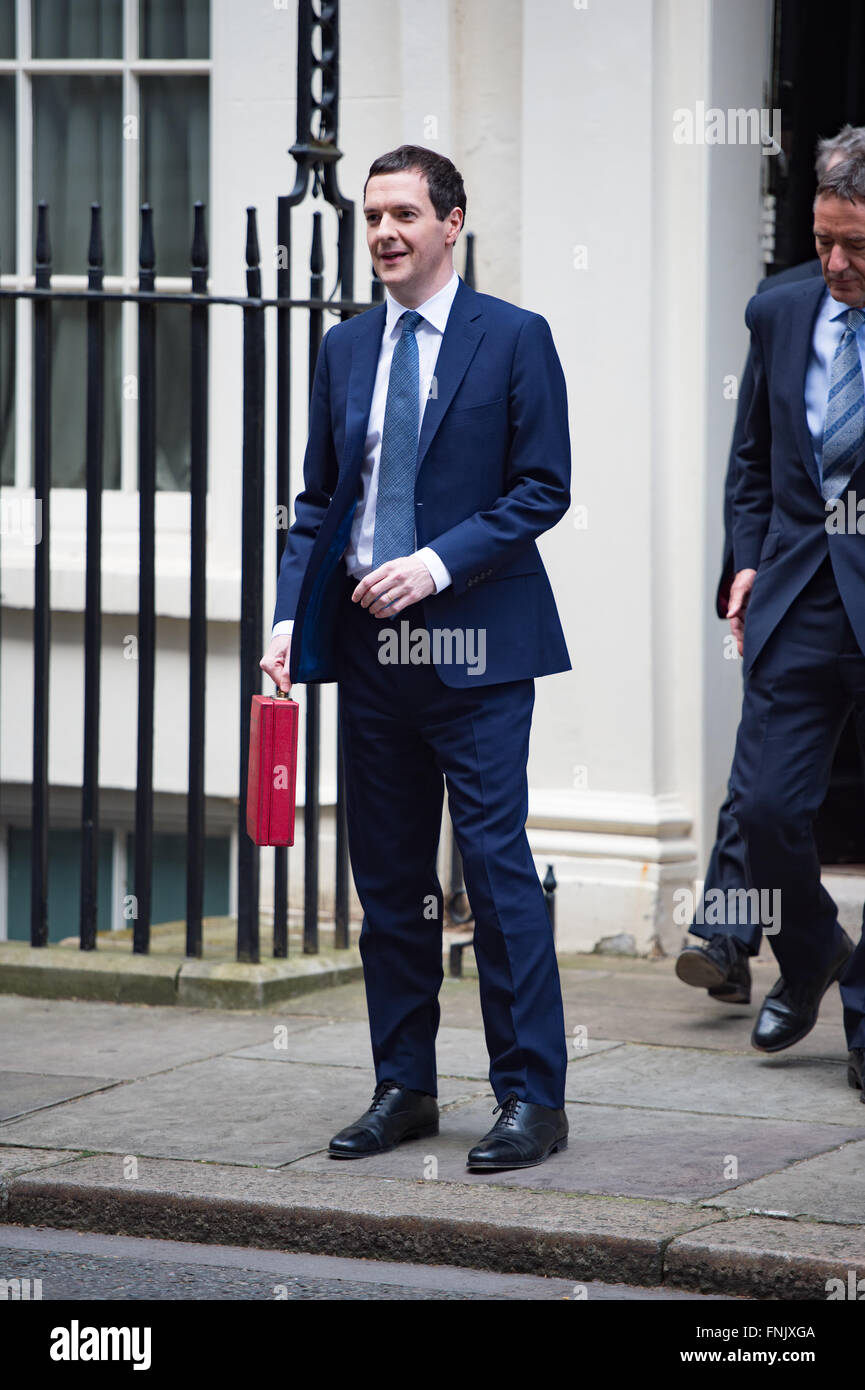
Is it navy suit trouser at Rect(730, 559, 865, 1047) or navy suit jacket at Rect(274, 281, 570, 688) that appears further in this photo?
navy suit trouser at Rect(730, 559, 865, 1047)

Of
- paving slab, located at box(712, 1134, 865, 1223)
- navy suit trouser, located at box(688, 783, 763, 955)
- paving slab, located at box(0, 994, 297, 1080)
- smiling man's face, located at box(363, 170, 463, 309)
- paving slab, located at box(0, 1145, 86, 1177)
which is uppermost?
smiling man's face, located at box(363, 170, 463, 309)

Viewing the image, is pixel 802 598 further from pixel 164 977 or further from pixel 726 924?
pixel 164 977

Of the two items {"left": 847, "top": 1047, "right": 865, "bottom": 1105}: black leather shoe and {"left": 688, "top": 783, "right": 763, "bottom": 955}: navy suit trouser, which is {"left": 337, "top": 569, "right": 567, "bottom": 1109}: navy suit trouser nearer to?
{"left": 847, "top": 1047, "right": 865, "bottom": 1105}: black leather shoe

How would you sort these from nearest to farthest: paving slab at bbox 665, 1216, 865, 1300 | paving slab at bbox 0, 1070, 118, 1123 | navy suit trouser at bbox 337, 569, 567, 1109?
paving slab at bbox 665, 1216, 865, 1300 → navy suit trouser at bbox 337, 569, 567, 1109 → paving slab at bbox 0, 1070, 118, 1123

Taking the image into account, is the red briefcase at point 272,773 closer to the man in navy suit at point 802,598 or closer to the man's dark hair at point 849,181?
the man in navy suit at point 802,598

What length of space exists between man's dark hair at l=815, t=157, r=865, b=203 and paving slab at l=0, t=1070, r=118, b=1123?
9.10 ft

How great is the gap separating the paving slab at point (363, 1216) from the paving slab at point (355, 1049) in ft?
3.38

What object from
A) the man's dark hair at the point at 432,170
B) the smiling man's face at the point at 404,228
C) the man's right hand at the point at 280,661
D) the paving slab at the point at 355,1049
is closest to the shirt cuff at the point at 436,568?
the man's right hand at the point at 280,661

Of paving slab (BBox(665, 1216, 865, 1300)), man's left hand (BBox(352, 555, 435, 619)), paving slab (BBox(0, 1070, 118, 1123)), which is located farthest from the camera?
paving slab (BBox(0, 1070, 118, 1123))

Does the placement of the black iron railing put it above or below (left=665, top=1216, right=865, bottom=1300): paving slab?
above

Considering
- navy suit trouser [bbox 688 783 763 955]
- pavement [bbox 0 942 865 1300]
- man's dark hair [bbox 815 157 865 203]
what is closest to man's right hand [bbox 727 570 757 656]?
navy suit trouser [bbox 688 783 763 955]

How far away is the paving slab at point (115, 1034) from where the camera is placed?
568 centimetres

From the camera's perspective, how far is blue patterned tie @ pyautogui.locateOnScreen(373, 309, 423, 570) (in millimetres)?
4555
